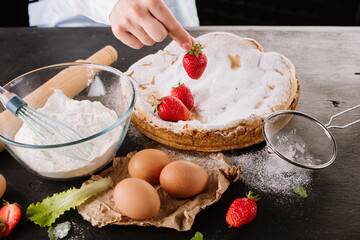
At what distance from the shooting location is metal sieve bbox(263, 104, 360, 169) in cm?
114

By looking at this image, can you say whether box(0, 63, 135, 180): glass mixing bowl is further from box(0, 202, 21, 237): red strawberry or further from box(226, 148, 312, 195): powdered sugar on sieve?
box(226, 148, 312, 195): powdered sugar on sieve

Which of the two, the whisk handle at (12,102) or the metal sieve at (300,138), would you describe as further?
the metal sieve at (300,138)

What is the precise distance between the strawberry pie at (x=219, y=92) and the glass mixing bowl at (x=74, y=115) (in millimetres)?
120

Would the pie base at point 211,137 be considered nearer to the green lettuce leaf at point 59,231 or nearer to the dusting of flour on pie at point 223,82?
the dusting of flour on pie at point 223,82

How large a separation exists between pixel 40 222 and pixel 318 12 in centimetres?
262

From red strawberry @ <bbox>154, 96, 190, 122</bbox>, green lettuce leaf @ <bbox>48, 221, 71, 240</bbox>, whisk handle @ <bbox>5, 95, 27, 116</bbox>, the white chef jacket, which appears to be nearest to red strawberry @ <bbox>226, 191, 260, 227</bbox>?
red strawberry @ <bbox>154, 96, 190, 122</bbox>

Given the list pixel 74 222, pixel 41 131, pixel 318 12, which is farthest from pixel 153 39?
pixel 318 12

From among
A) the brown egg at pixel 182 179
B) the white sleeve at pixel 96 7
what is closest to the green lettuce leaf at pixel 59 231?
the brown egg at pixel 182 179

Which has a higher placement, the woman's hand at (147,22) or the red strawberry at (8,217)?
Answer: the woman's hand at (147,22)

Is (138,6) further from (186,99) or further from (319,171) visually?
(319,171)

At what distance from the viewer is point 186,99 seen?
1.26m

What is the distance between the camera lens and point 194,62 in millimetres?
1288

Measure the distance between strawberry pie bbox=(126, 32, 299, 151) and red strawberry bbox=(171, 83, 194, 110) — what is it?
0.10 feet

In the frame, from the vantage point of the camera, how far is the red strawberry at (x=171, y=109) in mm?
1187
